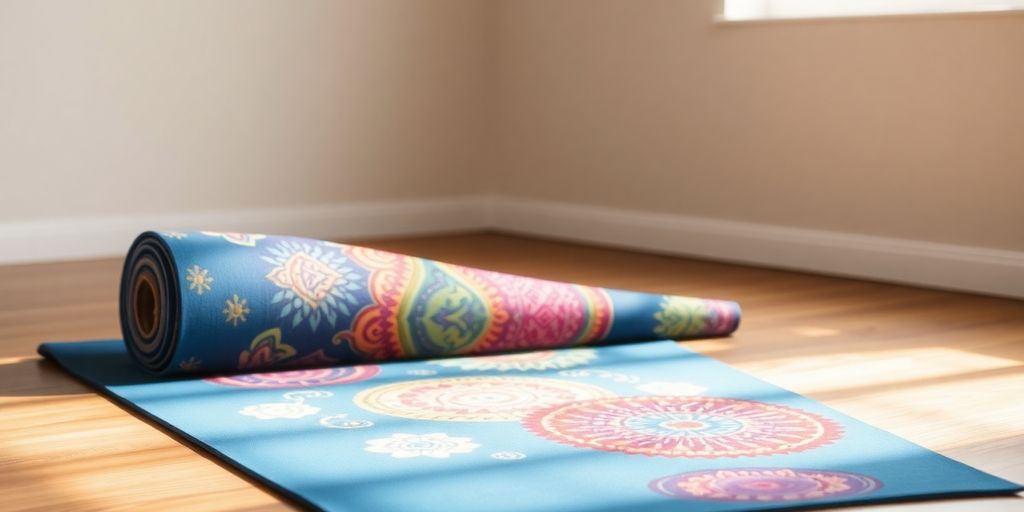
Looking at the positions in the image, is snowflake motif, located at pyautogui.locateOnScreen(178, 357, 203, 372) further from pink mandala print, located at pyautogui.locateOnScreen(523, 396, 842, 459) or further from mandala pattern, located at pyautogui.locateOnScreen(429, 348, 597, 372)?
pink mandala print, located at pyautogui.locateOnScreen(523, 396, 842, 459)

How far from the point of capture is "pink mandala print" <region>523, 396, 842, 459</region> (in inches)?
77.3

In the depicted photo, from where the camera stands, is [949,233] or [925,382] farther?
[949,233]

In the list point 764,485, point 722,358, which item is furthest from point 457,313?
point 764,485

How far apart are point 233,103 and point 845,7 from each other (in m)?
1.91

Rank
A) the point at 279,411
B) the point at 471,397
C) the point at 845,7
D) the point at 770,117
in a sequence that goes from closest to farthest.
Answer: the point at 279,411
the point at 471,397
the point at 845,7
the point at 770,117

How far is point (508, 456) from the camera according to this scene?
1904 mm

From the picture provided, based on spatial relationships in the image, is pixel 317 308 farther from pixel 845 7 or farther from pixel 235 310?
pixel 845 7

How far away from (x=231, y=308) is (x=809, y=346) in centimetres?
117

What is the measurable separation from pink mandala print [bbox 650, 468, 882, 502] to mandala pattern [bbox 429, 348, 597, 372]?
0.78 meters

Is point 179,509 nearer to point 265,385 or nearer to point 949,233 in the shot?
point 265,385

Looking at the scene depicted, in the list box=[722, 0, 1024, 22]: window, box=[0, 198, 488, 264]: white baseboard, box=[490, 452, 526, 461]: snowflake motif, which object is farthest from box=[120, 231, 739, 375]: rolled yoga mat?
box=[0, 198, 488, 264]: white baseboard

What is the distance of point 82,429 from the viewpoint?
6.88ft

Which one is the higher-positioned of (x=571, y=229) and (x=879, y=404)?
(x=571, y=229)

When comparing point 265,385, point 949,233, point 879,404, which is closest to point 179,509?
point 265,385
